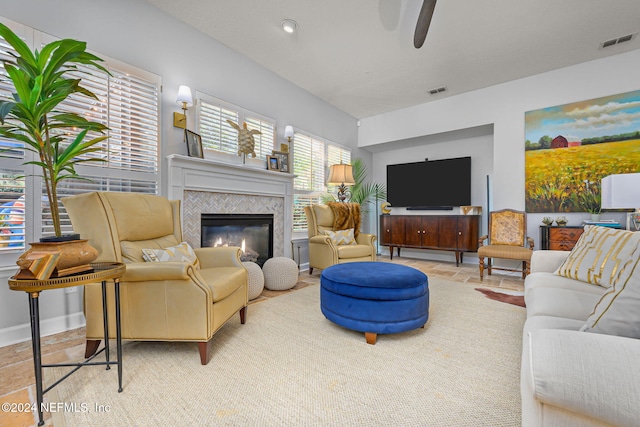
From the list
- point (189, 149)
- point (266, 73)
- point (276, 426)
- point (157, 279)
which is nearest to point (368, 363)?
point (276, 426)

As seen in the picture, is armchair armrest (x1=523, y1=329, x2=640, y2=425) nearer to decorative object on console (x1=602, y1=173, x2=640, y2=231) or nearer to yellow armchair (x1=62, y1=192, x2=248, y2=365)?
yellow armchair (x1=62, y1=192, x2=248, y2=365)

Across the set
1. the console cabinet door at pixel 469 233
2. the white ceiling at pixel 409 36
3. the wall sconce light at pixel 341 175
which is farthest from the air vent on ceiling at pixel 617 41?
the wall sconce light at pixel 341 175

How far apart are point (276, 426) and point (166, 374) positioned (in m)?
0.78

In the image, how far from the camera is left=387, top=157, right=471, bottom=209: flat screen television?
5.09 m

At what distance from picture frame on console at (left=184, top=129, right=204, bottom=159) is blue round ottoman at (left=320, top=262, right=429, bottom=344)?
6.74 ft

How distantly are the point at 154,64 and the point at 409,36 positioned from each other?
276cm

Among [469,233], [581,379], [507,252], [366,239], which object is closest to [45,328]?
[581,379]

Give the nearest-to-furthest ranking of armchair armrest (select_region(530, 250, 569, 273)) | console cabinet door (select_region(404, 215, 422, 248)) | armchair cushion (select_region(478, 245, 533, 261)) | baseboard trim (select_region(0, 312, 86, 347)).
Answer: baseboard trim (select_region(0, 312, 86, 347))
armchair armrest (select_region(530, 250, 569, 273))
armchair cushion (select_region(478, 245, 533, 261))
console cabinet door (select_region(404, 215, 422, 248))

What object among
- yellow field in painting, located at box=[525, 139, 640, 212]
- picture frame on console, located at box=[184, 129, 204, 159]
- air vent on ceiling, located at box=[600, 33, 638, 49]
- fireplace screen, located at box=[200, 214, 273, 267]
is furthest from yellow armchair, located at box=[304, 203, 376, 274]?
air vent on ceiling, located at box=[600, 33, 638, 49]

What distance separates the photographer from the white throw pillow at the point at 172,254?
1941 mm

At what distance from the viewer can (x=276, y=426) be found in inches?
46.3

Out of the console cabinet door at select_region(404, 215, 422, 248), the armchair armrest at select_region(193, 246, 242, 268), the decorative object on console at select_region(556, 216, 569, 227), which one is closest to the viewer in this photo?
the armchair armrest at select_region(193, 246, 242, 268)

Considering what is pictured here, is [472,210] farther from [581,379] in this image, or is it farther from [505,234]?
[581,379]

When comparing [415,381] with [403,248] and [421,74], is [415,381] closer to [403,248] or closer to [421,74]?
[421,74]
